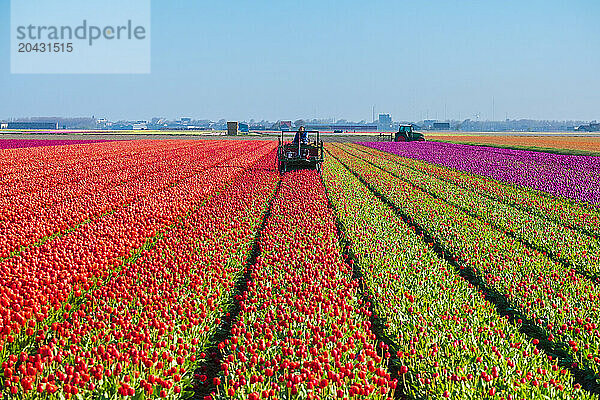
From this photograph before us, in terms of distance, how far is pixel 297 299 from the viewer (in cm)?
774

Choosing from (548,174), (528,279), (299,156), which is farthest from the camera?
(299,156)

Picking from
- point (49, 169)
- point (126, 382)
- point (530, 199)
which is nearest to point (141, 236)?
point (126, 382)

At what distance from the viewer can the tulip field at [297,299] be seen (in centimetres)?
540

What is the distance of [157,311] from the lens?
7.12 meters

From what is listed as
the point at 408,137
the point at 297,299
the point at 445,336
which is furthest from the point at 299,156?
the point at 408,137

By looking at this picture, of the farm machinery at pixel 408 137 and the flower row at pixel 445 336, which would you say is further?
the farm machinery at pixel 408 137

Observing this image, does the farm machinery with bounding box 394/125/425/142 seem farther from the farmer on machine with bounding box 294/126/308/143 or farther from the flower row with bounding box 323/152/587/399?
the flower row with bounding box 323/152/587/399

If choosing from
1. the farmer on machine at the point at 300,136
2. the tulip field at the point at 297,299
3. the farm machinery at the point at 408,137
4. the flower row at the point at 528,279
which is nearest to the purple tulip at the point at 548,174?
the tulip field at the point at 297,299

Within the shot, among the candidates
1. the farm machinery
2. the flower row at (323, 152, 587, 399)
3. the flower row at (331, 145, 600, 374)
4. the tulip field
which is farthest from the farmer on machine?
the farm machinery

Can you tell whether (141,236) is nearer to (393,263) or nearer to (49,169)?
(393,263)

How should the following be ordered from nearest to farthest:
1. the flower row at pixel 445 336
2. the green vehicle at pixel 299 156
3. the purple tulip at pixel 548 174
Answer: the flower row at pixel 445 336
the purple tulip at pixel 548 174
the green vehicle at pixel 299 156

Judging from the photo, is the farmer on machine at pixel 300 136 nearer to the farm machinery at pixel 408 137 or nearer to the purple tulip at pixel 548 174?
the purple tulip at pixel 548 174

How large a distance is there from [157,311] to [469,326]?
12.5 ft

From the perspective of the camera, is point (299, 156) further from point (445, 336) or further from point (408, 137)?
point (408, 137)
